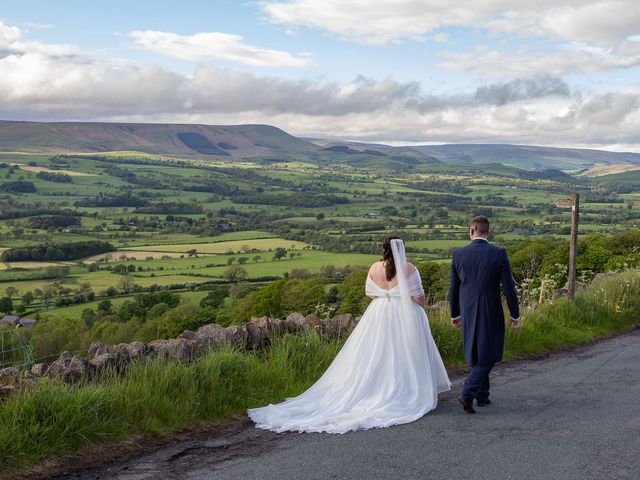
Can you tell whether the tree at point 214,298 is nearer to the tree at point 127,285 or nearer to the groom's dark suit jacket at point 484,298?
the tree at point 127,285

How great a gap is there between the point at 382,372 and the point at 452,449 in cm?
177

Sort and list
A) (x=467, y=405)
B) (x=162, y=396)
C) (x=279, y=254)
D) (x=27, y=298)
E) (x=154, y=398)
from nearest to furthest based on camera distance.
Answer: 1. (x=154, y=398)
2. (x=162, y=396)
3. (x=467, y=405)
4. (x=27, y=298)
5. (x=279, y=254)

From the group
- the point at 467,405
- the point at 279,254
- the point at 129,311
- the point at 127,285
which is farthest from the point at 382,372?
the point at 279,254

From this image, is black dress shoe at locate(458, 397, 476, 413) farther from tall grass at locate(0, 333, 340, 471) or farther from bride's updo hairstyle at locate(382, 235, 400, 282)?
tall grass at locate(0, 333, 340, 471)

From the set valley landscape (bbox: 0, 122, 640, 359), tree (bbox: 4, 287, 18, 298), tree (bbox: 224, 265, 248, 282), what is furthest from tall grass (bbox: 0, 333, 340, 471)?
tree (bbox: 4, 287, 18, 298)

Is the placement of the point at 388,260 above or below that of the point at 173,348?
above

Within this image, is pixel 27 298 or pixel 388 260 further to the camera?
pixel 27 298

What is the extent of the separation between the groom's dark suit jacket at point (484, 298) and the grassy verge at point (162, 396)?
2.02 meters

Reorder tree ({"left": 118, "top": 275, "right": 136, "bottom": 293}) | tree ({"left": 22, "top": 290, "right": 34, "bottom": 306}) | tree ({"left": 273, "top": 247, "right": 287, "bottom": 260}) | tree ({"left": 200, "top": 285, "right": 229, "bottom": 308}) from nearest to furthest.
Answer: tree ({"left": 200, "top": 285, "right": 229, "bottom": 308}) < tree ({"left": 22, "top": 290, "right": 34, "bottom": 306}) < tree ({"left": 118, "top": 275, "right": 136, "bottom": 293}) < tree ({"left": 273, "top": 247, "right": 287, "bottom": 260})

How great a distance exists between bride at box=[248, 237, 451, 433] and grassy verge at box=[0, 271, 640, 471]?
477 millimetres

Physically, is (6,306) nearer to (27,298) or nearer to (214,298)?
(27,298)

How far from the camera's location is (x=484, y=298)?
784cm

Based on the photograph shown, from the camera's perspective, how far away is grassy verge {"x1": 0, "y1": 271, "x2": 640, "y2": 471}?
5.96 metres

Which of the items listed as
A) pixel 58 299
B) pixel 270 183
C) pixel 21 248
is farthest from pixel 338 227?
pixel 270 183
